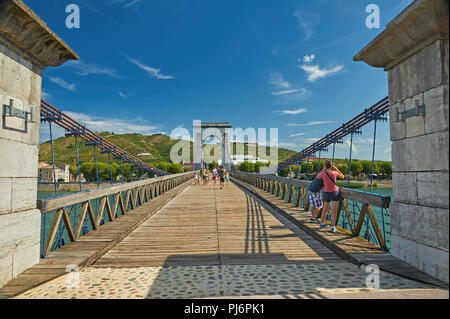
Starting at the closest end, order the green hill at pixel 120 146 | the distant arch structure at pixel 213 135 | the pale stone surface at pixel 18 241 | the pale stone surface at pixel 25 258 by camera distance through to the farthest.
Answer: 1. the pale stone surface at pixel 18 241
2. the pale stone surface at pixel 25 258
3. the distant arch structure at pixel 213 135
4. the green hill at pixel 120 146

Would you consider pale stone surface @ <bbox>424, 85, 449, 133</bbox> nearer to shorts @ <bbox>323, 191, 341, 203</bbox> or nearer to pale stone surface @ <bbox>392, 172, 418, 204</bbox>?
pale stone surface @ <bbox>392, 172, 418, 204</bbox>

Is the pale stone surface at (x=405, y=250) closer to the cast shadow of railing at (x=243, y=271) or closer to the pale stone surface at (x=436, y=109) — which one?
the cast shadow of railing at (x=243, y=271)

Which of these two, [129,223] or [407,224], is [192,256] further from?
[407,224]

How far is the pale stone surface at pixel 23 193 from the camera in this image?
307 cm

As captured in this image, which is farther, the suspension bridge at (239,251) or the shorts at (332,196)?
the shorts at (332,196)

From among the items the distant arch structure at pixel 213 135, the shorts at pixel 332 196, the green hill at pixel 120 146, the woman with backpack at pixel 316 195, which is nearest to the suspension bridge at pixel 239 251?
the shorts at pixel 332 196

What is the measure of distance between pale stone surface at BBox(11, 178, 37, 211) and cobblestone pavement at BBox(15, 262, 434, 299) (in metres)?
0.99

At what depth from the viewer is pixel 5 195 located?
9.59 feet

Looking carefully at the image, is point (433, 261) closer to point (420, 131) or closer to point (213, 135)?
point (420, 131)

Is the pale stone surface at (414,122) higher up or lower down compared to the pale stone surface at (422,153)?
higher up

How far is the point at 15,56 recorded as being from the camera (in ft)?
10.2

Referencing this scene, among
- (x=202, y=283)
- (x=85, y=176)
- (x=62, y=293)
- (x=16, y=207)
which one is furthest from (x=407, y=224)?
(x=85, y=176)

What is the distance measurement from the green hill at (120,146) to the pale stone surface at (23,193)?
123616 millimetres

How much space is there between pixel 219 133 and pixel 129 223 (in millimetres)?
50825
